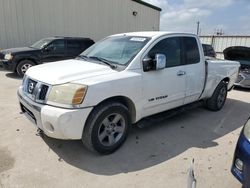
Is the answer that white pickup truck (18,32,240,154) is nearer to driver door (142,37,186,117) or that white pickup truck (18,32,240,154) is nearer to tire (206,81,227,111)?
driver door (142,37,186,117)

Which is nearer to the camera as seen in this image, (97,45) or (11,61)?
(97,45)

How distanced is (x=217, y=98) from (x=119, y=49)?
291cm

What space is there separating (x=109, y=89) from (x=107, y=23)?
515 inches

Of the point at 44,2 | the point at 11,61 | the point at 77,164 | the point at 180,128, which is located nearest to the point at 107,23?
the point at 44,2

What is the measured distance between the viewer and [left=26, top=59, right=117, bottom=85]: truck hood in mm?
3054

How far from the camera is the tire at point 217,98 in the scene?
17.7 ft

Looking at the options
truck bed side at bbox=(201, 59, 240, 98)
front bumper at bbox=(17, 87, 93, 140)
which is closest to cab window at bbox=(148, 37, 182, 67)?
truck bed side at bbox=(201, 59, 240, 98)

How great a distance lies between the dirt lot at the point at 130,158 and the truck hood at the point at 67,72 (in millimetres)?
1104

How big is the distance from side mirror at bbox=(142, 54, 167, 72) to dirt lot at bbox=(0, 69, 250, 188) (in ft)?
4.07

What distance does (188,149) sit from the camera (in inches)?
144

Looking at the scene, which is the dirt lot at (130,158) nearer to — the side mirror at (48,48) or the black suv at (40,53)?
the black suv at (40,53)

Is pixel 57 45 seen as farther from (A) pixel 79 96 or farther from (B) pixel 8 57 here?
(A) pixel 79 96

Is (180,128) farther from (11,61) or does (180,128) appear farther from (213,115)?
(11,61)

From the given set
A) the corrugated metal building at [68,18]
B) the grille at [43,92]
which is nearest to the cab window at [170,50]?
the grille at [43,92]
